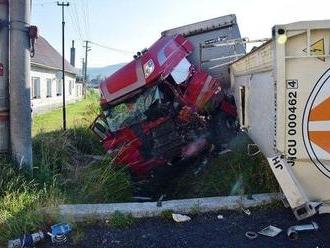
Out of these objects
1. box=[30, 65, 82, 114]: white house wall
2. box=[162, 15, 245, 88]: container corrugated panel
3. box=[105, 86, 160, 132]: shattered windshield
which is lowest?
box=[30, 65, 82, 114]: white house wall

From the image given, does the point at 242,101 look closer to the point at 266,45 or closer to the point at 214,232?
the point at 266,45

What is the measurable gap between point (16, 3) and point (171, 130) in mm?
3187

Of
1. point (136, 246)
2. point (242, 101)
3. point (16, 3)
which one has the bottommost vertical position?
point (136, 246)

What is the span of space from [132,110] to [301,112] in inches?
150

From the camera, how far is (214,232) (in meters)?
4.39

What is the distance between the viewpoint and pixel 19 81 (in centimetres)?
599

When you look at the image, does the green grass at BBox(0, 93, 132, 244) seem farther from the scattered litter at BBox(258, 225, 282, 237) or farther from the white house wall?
the white house wall

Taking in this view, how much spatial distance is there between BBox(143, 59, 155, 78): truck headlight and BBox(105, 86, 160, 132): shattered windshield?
274 mm

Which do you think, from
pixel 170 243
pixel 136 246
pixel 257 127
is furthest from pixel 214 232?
pixel 257 127

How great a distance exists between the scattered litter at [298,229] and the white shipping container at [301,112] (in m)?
0.11

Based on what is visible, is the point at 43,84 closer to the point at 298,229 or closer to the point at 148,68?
the point at 148,68

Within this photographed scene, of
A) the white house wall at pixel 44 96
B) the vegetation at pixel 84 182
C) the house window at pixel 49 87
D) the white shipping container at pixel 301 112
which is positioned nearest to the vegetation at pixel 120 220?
the vegetation at pixel 84 182

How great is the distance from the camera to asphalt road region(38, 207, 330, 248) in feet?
13.6

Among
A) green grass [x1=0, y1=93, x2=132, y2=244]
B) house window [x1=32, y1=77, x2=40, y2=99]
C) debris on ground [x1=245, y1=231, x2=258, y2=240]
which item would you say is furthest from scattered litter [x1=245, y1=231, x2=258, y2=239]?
house window [x1=32, y1=77, x2=40, y2=99]
